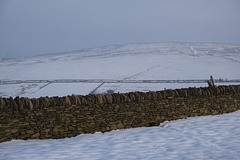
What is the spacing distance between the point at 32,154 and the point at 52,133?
160 cm

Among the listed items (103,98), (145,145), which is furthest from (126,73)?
(145,145)

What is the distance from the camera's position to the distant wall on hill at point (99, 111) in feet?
25.2

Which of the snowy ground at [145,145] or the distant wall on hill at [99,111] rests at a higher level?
the distant wall on hill at [99,111]

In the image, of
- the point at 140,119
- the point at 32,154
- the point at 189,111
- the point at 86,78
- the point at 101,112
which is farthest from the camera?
the point at 86,78

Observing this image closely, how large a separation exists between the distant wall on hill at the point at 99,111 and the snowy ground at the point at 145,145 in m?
0.31

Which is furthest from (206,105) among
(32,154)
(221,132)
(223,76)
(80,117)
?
(223,76)

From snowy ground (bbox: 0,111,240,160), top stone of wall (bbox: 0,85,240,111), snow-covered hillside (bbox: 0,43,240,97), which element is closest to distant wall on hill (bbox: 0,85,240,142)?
top stone of wall (bbox: 0,85,240,111)

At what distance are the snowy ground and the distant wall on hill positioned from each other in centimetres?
31

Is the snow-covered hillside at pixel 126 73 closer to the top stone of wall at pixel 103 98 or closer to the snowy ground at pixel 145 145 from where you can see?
the top stone of wall at pixel 103 98

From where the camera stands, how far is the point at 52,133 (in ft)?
26.8

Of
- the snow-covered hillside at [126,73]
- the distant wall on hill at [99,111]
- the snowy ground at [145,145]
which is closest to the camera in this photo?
the snowy ground at [145,145]

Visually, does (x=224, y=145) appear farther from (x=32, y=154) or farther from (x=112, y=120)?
(x=32, y=154)

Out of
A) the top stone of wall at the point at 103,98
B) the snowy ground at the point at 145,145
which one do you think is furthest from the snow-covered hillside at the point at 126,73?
the snowy ground at the point at 145,145

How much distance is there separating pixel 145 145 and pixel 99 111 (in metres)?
2.17
